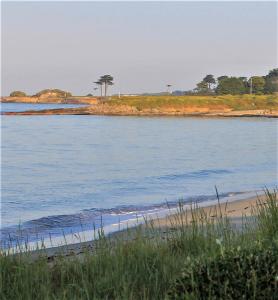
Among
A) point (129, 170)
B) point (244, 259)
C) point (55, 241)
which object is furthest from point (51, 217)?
point (129, 170)

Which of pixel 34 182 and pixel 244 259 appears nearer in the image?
pixel 244 259

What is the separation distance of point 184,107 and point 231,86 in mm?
35169

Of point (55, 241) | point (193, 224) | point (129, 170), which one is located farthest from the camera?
point (129, 170)

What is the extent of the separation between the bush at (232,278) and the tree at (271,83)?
468 ft

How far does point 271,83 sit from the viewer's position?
147 metres

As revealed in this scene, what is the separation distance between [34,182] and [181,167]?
874 centimetres

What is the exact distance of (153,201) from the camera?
18109mm

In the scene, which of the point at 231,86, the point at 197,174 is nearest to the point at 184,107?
the point at 231,86

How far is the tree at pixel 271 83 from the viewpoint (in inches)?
5676

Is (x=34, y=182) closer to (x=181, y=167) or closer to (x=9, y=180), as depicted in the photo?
(x=9, y=180)

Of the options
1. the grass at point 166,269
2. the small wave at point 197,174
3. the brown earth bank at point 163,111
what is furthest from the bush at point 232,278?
the brown earth bank at point 163,111

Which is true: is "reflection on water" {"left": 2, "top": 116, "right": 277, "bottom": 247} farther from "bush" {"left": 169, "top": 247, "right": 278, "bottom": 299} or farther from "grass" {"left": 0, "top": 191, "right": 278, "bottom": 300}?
"bush" {"left": 169, "top": 247, "right": 278, "bottom": 299}

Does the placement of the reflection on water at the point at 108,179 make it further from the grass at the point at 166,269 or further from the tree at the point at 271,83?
the tree at the point at 271,83

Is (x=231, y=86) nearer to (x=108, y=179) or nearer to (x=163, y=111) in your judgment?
(x=163, y=111)
